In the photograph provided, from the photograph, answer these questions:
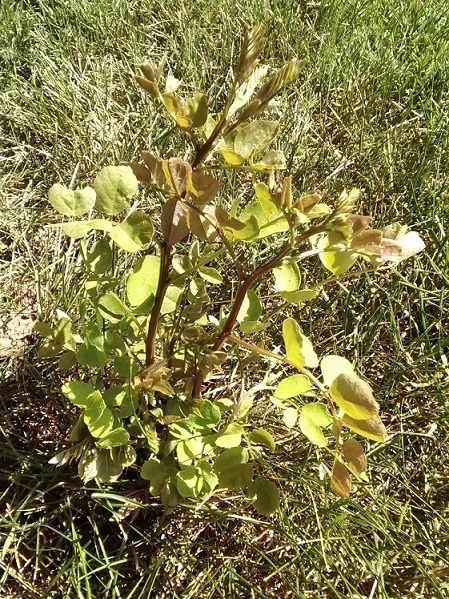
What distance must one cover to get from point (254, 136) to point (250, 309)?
12.3 inches

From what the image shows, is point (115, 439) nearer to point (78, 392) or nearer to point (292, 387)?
point (78, 392)

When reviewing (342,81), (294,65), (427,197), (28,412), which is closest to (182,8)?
(342,81)

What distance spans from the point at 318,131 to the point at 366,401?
50.9 inches

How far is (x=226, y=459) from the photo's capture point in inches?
38.6

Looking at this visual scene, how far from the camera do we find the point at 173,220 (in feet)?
2.69

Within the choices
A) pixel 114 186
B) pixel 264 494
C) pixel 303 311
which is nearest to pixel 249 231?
pixel 114 186

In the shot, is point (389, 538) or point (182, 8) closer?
point (389, 538)

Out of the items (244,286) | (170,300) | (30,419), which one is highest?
(244,286)

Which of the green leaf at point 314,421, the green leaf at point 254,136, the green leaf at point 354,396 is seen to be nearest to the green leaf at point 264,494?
the green leaf at point 314,421

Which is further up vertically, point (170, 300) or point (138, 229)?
point (138, 229)

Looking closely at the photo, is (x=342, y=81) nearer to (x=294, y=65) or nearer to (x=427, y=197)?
(x=427, y=197)

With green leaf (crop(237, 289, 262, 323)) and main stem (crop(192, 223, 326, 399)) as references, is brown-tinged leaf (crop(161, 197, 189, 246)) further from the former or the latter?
green leaf (crop(237, 289, 262, 323))

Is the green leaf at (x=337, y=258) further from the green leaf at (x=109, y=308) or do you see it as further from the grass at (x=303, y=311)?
the grass at (x=303, y=311)

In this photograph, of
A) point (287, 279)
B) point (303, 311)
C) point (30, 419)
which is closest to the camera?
point (287, 279)
